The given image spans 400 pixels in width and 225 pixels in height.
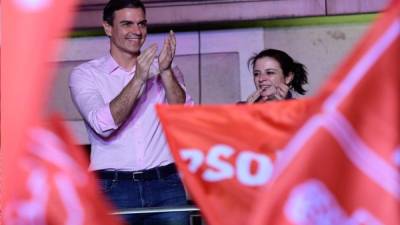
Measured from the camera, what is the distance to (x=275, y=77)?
16.7 ft

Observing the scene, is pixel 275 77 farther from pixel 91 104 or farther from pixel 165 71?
pixel 91 104

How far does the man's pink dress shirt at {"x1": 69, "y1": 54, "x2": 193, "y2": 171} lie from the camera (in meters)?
4.77

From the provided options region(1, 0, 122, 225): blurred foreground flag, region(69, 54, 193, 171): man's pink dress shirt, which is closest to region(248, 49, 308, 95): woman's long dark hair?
region(69, 54, 193, 171): man's pink dress shirt

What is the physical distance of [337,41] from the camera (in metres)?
6.76

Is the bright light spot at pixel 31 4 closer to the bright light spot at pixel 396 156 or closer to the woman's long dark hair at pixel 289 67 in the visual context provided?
the bright light spot at pixel 396 156

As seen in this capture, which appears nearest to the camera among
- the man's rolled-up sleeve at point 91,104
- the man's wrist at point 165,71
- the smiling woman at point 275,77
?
the man's rolled-up sleeve at point 91,104

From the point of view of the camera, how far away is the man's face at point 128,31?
5066 millimetres

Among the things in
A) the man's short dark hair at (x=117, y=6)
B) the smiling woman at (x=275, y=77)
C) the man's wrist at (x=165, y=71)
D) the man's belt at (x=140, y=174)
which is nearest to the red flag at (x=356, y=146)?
the man's belt at (x=140, y=174)

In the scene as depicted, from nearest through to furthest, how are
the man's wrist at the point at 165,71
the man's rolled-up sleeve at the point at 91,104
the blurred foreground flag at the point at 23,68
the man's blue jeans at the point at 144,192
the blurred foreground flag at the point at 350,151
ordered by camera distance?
the blurred foreground flag at the point at 23,68 < the blurred foreground flag at the point at 350,151 < the man's blue jeans at the point at 144,192 < the man's rolled-up sleeve at the point at 91,104 < the man's wrist at the point at 165,71

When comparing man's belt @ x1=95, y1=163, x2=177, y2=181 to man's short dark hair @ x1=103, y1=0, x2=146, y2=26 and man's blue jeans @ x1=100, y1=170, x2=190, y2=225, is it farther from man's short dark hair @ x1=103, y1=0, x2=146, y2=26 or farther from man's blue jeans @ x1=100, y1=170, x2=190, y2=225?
man's short dark hair @ x1=103, y1=0, x2=146, y2=26

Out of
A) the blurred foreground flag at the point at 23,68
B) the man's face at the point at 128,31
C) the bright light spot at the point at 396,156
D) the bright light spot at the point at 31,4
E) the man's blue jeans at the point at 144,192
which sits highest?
the man's face at the point at 128,31

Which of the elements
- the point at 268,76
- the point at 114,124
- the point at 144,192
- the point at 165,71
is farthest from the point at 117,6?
the point at 144,192

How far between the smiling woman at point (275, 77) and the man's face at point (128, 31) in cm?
62

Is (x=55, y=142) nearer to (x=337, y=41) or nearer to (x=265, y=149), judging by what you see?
(x=265, y=149)
